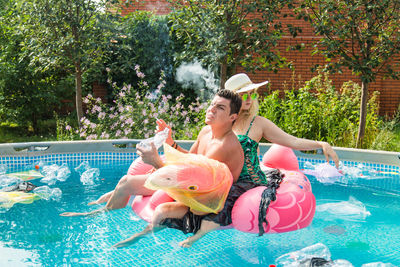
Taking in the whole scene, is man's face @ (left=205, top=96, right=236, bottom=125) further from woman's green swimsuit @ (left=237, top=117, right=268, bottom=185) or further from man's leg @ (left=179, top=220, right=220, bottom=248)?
man's leg @ (left=179, top=220, right=220, bottom=248)

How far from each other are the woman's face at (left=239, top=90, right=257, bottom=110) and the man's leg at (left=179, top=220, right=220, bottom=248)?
110 cm

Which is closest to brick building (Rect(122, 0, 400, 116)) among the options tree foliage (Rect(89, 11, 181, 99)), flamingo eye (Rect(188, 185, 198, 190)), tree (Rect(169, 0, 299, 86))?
tree foliage (Rect(89, 11, 181, 99))

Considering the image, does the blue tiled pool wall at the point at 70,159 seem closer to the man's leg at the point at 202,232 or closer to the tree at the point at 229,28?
the tree at the point at 229,28

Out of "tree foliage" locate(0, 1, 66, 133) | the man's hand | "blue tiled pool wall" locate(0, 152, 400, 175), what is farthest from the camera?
"tree foliage" locate(0, 1, 66, 133)

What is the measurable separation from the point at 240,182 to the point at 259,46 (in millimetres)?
4564

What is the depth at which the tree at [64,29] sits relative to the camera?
744cm

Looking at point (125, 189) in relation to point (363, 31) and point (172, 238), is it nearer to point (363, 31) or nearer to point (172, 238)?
point (172, 238)

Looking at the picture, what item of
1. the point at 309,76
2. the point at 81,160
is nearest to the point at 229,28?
the point at 81,160

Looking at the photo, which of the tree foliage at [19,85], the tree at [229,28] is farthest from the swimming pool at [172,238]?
the tree foliage at [19,85]

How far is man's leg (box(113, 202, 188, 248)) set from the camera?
332 centimetres

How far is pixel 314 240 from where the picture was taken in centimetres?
381

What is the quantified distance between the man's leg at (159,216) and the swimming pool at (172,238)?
15cm

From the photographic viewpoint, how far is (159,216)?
3314 mm

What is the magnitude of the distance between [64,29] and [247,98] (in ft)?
17.1
